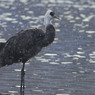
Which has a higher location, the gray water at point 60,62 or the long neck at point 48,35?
the long neck at point 48,35

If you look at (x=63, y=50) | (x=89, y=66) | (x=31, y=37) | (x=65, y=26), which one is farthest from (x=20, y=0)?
(x=31, y=37)

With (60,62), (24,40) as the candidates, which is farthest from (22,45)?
(60,62)

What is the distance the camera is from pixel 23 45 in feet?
49.9

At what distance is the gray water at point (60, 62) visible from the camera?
1562cm

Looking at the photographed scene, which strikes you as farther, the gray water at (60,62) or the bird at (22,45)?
the gray water at (60,62)

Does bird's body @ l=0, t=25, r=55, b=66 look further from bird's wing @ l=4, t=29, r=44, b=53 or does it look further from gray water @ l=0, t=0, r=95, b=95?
gray water @ l=0, t=0, r=95, b=95

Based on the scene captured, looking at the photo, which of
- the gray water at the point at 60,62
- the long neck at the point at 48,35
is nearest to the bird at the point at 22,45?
the long neck at the point at 48,35

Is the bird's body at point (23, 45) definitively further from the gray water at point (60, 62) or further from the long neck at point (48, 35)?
the gray water at point (60, 62)

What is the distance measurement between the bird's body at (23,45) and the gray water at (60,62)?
0.96 m

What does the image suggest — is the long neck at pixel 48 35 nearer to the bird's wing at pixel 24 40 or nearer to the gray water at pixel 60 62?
the bird's wing at pixel 24 40

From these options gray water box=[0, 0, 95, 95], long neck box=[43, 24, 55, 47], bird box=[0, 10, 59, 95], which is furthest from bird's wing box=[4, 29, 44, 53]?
gray water box=[0, 0, 95, 95]

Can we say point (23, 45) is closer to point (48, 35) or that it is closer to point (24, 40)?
point (24, 40)

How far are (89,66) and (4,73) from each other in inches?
130

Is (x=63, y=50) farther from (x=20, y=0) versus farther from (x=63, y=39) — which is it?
(x=20, y=0)
